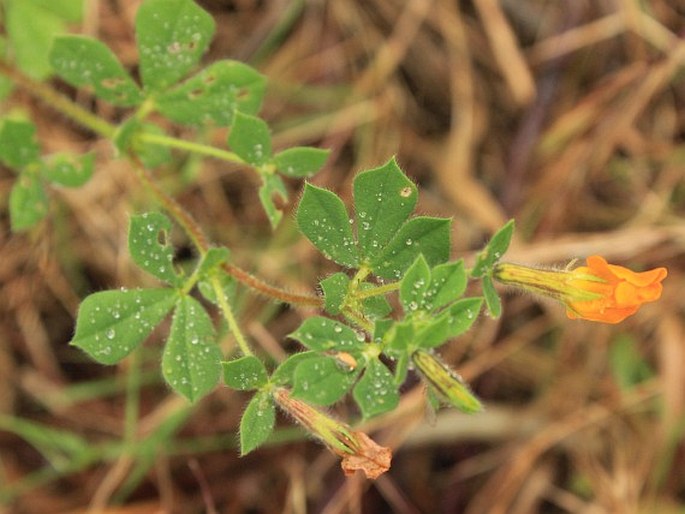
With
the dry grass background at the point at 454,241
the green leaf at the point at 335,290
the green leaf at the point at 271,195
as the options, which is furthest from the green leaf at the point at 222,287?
A: the dry grass background at the point at 454,241

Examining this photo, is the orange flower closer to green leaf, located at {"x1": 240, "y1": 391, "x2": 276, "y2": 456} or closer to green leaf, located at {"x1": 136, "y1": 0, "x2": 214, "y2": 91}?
green leaf, located at {"x1": 240, "y1": 391, "x2": 276, "y2": 456}

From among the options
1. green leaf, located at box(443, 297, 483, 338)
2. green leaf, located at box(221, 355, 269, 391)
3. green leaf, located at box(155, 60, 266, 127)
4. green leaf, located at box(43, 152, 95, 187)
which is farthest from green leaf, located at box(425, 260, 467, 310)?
green leaf, located at box(43, 152, 95, 187)

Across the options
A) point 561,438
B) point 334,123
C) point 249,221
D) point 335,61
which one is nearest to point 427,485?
point 561,438

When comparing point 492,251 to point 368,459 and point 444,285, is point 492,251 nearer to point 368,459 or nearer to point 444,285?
point 444,285

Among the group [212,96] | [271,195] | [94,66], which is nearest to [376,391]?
[271,195]

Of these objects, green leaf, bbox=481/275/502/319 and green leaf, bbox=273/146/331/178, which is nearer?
green leaf, bbox=481/275/502/319
